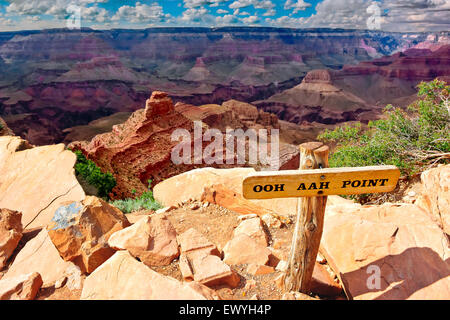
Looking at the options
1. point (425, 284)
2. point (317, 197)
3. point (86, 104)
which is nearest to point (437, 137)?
point (425, 284)

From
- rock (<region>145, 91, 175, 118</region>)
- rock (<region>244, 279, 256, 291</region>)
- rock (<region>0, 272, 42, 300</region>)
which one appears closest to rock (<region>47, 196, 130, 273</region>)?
rock (<region>0, 272, 42, 300</region>)

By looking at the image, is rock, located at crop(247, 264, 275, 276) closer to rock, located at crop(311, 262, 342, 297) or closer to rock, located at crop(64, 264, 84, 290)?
rock, located at crop(311, 262, 342, 297)

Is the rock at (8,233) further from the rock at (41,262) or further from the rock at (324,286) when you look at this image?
the rock at (324,286)

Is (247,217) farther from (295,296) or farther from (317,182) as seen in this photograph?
(317,182)

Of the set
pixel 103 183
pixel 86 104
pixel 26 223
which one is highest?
pixel 26 223

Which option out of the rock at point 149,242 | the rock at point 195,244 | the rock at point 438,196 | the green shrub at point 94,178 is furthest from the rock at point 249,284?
the green shrub at point 94,178

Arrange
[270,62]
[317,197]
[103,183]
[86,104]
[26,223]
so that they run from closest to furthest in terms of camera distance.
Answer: [317,197] < [26,223] < [103,183] < [86,104] < [270,62]
